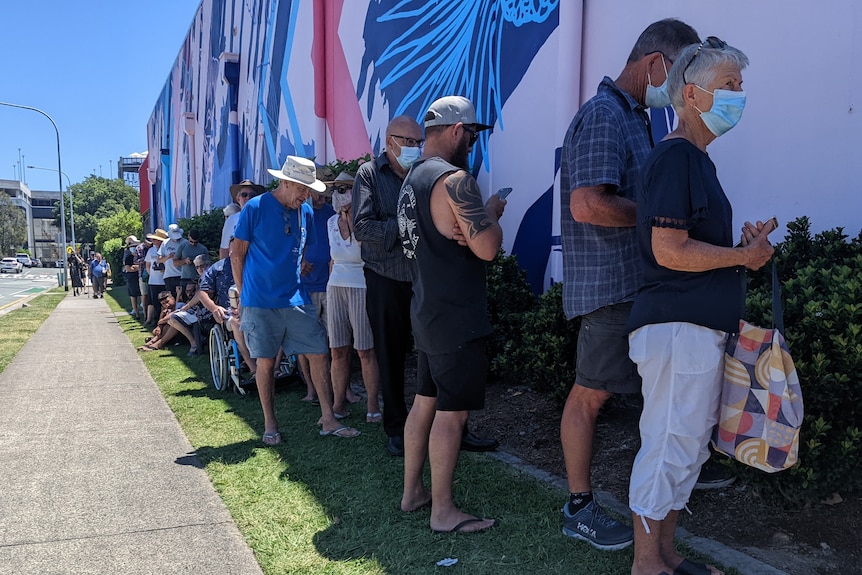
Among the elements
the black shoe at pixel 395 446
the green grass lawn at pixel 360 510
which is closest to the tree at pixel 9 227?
the green grass lawn at pixel 360 510

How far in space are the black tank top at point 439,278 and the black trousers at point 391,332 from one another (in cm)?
121

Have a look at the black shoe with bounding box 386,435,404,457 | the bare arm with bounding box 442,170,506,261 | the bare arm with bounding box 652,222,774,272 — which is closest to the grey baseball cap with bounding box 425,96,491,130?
the bare arm with bounding box 442,170,506,261

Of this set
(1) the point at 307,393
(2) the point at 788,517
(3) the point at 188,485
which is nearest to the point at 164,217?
(1) the point at 307,393

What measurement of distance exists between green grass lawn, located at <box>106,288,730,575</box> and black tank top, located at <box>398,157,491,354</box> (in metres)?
0.90

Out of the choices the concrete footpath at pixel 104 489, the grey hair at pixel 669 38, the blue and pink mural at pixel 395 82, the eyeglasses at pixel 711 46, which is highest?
the blue and pink mural at pixel 395 82

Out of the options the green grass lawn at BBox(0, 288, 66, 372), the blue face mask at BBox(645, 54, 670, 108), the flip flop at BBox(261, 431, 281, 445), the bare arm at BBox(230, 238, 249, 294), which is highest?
the blue face mask at BBox(645, 54, 670, 108)

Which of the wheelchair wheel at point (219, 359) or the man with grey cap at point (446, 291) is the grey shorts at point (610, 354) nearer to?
the man with grey cap at point (446, 291)

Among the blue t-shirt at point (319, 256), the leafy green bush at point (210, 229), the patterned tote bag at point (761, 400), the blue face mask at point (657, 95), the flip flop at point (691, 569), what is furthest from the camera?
the leafy green bush at point (210, 229)

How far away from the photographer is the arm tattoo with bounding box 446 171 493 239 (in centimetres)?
274

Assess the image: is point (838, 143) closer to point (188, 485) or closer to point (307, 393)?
point (188, 485)

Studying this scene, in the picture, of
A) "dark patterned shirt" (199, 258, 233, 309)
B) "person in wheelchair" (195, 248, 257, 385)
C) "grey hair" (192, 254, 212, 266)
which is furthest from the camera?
"grey hair" (192, 254, 212, 266)

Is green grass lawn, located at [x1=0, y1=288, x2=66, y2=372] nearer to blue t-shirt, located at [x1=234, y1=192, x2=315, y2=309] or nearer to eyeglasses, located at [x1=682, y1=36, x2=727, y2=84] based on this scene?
blue t-shirt, located at [x1=234, y1=192, x2=315, y2=309]

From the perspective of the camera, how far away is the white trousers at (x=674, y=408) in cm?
228

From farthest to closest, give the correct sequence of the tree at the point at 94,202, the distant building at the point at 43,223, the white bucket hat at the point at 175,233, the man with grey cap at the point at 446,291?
1. the distant building at the point at 43,223
2. the tree at the point at 94,202
3. the white bucket hat at the point at 175,233
4. the man with grey cap at the point at 446,291
